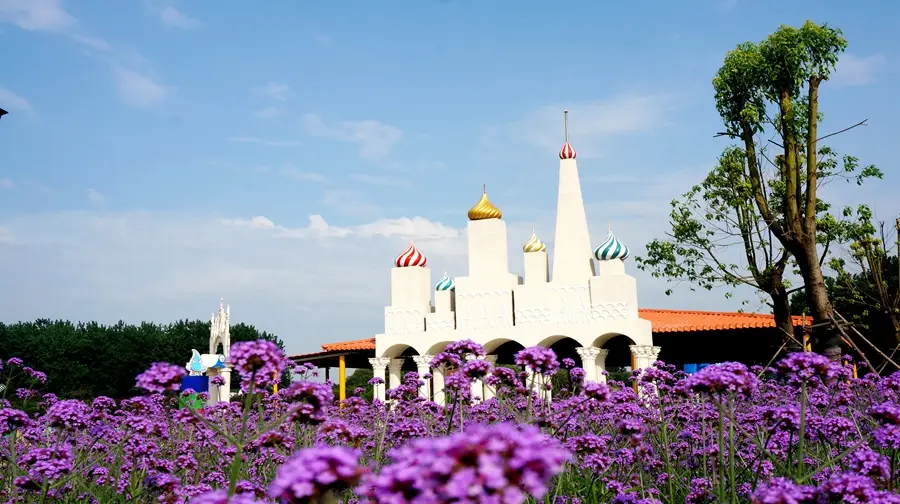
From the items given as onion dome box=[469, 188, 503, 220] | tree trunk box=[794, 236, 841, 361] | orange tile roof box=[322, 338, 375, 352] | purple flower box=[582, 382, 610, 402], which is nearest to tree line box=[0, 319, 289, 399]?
orange tile roof box=[322, 338, 375, 352]

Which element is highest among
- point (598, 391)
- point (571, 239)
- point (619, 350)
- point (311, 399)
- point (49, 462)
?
point (571, 239)

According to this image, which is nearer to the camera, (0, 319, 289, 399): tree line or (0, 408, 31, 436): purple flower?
(0, 408, 31, 436): purple flower

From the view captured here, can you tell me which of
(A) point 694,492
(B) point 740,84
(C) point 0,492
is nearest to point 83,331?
(B) point 740,84

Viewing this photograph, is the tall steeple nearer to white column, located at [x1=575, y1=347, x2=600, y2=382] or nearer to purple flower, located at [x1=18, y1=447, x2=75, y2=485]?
white column, located at [x1=575, y1=347, x2=600, y2=382]

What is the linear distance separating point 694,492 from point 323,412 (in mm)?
2722

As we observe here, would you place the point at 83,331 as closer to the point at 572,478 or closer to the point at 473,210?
the point at 473,210

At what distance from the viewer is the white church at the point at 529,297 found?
1025 inches

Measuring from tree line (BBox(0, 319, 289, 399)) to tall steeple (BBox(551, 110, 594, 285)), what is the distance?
2799cm

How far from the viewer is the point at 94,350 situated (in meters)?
48.4

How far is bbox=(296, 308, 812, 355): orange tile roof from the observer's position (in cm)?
2719

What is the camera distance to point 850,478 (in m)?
3.54

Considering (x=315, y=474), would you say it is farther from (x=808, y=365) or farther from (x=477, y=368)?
(x=808, y=365)

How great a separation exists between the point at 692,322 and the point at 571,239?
5770 millimetres

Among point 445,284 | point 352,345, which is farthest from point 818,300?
point 352,345
